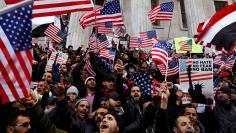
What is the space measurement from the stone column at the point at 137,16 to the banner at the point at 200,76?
23.4 m

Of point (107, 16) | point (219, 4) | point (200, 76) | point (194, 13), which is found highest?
point (219, 4)

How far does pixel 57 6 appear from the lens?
7.93 meters

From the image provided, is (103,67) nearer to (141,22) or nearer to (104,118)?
(104,118)

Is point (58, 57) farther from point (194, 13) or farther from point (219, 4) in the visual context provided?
point (219, 4)

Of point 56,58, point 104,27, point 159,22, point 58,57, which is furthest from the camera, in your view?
point 159,22

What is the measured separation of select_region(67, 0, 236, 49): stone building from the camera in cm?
3228

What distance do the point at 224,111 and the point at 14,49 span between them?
516 centimetres

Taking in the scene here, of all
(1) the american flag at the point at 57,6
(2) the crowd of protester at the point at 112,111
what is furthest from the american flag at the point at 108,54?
(1) the american flag at the point at 57,6

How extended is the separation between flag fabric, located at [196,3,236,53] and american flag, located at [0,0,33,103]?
13.7 ft

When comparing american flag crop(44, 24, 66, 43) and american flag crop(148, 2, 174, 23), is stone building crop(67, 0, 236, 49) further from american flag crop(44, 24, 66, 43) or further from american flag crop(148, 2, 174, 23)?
american flag crop(44, 24, 66, 43)

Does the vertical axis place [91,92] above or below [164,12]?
below

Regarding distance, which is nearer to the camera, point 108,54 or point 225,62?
point 108,54

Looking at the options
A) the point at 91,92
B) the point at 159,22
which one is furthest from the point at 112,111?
the point at 159,22

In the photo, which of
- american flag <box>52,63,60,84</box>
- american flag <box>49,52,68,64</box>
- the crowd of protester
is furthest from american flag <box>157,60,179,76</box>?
american flag <box>49,52,68,64</box>
